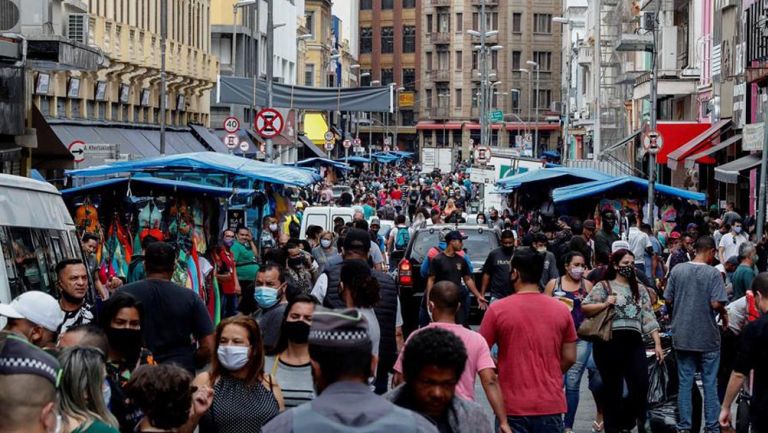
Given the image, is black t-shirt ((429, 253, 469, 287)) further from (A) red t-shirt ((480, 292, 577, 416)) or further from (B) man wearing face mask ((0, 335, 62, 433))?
(B) man wearing face mask ((0, 335, 62, 433))

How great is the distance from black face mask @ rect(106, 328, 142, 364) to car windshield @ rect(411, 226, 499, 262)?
626 inches

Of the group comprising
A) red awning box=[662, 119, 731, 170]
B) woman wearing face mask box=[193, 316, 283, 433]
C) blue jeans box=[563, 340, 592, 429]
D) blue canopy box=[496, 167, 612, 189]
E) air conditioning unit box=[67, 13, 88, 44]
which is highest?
air conditioning unit box=[67, 13, 88, 44]

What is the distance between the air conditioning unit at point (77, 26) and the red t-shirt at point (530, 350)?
23.2m

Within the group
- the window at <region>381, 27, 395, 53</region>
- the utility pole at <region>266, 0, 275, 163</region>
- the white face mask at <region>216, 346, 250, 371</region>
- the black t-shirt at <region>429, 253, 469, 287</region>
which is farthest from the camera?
the window at <region>381, 27, 395, 53</region>

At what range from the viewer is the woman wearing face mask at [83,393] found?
Answer: 21.0 feet

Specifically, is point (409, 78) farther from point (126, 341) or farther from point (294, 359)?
point (126, 341)

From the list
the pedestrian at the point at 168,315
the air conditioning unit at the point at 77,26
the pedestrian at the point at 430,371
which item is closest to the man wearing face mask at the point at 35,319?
the pedestrian at the point at 168,315

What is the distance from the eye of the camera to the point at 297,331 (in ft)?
29.2

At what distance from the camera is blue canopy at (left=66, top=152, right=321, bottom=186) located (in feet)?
74.6

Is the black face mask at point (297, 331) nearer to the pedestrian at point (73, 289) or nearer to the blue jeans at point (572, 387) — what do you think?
the pedestrian at point (73, 289)

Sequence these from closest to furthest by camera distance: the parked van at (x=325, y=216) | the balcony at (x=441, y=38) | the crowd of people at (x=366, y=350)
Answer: the crowd of people at (x=366, y=350)
the parked van at (x=325, y=216)
the balcony at (x=441, y=38)

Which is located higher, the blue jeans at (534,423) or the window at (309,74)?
the window at (309,74)

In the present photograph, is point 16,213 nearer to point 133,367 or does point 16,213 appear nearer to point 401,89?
point 133,367

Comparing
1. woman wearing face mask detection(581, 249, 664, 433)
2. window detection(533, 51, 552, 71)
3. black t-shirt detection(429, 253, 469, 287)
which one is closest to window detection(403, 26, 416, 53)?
window detection(533, 51, 552, 71)
